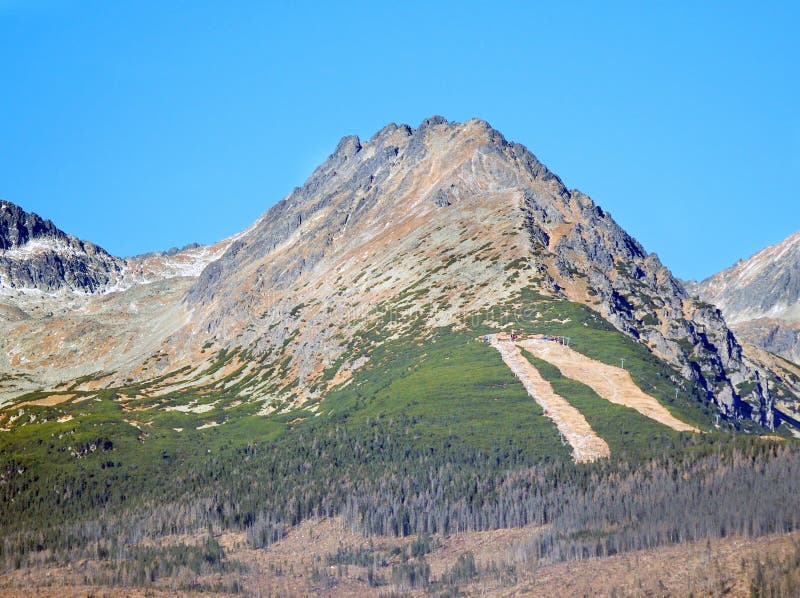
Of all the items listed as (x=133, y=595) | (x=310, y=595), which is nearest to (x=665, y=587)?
(x=310, y=595)

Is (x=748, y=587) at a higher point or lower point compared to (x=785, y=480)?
lower

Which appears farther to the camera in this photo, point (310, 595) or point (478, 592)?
point (310, 595)

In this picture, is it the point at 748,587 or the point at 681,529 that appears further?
the point at 681,529

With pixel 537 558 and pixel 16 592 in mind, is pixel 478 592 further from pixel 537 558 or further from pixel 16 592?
pixel 16 592

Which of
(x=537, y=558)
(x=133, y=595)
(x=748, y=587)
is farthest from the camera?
(x=537, y=558)

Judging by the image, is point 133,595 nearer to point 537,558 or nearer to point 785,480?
point 537,558

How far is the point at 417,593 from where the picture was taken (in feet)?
637

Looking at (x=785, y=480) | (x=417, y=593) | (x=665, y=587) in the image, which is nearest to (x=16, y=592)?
(x=417, y=593)

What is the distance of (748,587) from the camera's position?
513 feet

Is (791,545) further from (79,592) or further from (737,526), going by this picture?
(79,592)

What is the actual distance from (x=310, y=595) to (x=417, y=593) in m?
18.7

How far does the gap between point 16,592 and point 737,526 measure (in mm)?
114084

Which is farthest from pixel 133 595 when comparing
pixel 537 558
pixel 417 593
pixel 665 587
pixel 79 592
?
pixel 665 587

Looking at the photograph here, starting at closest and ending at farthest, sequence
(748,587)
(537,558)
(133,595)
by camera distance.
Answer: (748,587)
(133,595)
(537,558)
